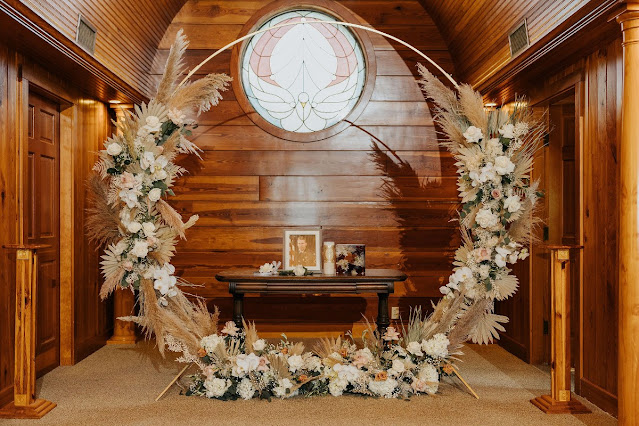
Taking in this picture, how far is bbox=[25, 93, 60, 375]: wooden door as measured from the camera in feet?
13.2

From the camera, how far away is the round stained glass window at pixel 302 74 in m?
5.52

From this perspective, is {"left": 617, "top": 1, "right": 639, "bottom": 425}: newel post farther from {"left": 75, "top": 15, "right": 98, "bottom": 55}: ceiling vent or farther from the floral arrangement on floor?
{"left": 75, "top": 15, "right": 98, "bottom": 55}: ceiling vent

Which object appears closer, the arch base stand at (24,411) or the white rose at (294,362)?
the arch base stand at (24,411)

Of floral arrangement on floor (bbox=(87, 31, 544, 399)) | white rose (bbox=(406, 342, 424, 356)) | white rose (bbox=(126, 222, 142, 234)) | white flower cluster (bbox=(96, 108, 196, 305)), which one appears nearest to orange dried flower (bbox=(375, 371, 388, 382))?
floral arrangement on floor (bbox=(87, 31, 544, 399))

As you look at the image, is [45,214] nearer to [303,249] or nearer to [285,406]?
[303,249]

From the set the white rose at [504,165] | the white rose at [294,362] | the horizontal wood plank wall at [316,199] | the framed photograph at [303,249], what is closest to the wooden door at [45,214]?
the horizontal wood plank wall at [316,199]

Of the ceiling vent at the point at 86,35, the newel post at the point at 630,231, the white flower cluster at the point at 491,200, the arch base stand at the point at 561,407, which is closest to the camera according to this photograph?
the newel post at the point at 630,231

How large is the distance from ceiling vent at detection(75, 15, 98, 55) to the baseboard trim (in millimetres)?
4096

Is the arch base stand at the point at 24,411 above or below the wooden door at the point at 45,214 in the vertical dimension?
below

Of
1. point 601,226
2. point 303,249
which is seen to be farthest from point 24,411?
point 601,226

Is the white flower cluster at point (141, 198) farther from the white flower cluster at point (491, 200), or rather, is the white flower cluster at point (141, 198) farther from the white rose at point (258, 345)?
the white flower cluster at point (491, 200)

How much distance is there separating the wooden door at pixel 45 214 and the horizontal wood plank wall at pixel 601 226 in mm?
3758

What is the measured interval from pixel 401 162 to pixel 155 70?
8.35ft

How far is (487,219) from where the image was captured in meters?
3.54
